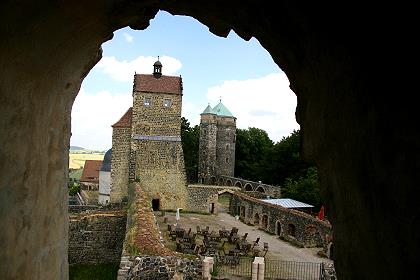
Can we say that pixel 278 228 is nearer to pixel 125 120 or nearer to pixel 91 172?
pixel 125 120

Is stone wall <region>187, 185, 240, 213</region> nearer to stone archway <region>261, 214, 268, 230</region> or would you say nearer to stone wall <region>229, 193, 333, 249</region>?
stone wall <region>229, 193, 333, 249</region>

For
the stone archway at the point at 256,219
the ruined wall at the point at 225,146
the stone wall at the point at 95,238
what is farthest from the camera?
the ruined wall at the point at 225,146

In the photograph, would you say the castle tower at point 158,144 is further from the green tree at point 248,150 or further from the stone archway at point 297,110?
the stone archway at point 297,110

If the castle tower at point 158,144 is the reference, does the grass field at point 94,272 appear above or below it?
below

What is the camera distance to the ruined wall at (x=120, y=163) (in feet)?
114

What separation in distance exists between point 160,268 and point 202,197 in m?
24.9

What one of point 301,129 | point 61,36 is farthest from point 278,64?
point 61,36

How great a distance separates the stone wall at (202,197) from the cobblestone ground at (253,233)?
130 cm

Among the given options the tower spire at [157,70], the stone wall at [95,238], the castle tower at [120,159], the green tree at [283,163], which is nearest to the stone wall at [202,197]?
the castle tower at [120,159]

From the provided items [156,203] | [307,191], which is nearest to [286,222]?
[156,203]

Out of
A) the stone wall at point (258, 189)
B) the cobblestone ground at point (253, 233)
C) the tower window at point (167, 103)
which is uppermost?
the tower window at point (167, 103)

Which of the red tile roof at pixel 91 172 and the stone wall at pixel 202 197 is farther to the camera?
the red tile roof at pixel 91 172

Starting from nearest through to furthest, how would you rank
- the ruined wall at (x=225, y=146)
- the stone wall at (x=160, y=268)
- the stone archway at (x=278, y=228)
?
the stone wall at (x=160, y=268) < the stone archway at (x=278, y=228) < the ruined wall at (x=225, y=146)

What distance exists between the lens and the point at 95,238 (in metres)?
21.2
